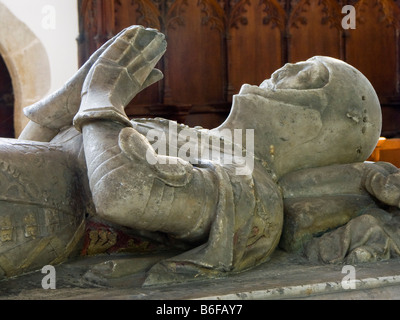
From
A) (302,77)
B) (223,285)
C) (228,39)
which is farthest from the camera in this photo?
(228,39)

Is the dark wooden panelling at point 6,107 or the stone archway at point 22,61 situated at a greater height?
the stone archway at point 22,61

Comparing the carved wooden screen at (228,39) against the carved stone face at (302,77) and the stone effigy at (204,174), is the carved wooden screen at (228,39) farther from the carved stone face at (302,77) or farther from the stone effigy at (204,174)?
the stone effigy at (204,174)

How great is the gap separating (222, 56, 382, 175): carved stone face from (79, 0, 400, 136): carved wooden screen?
3487mm

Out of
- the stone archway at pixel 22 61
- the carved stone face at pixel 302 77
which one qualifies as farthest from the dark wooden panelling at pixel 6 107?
the carved stone face at pixel 302 77

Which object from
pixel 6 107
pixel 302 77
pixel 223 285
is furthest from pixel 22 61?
pixel 223 285

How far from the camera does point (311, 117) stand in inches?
122

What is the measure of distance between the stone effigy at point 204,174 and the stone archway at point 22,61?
124 inches

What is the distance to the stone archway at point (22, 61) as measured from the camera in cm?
620

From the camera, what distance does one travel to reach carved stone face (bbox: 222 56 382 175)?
311 centimetres

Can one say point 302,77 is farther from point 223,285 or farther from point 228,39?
point 228,39

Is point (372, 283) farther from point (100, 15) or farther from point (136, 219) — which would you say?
point (100, 15)

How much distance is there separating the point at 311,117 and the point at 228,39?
416 centimetres

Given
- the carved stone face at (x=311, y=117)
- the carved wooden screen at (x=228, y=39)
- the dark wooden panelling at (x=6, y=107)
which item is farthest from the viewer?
the dark wooden panelling at (x=6, y=107)

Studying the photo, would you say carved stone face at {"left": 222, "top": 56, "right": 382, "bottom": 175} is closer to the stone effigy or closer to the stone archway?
the stone effigy
